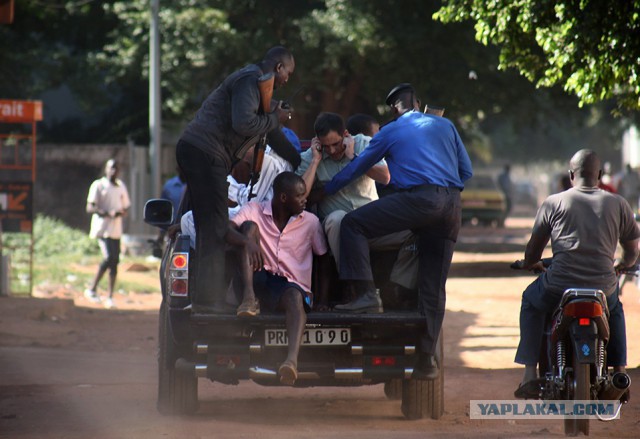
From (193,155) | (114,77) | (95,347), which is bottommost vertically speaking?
(95,347)

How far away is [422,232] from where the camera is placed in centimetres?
746

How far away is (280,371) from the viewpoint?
6.95 meters

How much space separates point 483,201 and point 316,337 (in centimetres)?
3294

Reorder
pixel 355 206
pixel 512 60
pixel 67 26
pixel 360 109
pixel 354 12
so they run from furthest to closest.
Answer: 1. pixel 67 26
2. pixel 360 109
3. pixel 354 12
4. pixel 512 60
5. pixel 355 206

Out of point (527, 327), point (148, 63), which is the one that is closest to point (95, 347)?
point (527, 327)

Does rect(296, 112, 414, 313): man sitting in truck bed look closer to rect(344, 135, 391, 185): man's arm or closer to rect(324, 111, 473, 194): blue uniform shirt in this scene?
rect(344, 135, 391, 185): man's arm

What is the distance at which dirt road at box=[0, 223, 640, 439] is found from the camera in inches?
287

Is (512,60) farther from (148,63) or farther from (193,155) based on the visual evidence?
(148,63)

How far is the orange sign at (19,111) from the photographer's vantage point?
1602cm

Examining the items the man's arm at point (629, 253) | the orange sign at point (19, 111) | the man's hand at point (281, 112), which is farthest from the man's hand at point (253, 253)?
A: the orange sign at point (19, 111)

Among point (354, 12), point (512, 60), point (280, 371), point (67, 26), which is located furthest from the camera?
point (67, 26)

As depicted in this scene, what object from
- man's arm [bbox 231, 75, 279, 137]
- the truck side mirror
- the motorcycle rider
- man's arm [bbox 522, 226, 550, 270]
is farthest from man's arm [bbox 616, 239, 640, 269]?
the truck side mirror

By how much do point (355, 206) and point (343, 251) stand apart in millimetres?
690

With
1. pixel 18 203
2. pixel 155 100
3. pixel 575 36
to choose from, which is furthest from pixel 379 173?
pixel 155 100
